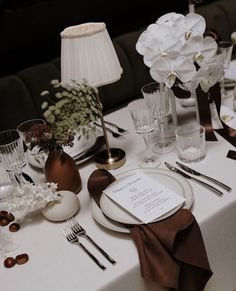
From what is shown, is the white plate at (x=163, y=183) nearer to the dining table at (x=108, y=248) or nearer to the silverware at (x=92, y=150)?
the dining table at (x=108, y=248)

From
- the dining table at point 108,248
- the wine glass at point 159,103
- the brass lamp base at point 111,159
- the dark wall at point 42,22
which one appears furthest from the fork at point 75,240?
the dark wall at point 42,22

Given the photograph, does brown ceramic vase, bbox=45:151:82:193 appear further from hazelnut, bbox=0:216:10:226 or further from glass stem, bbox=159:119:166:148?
glass stem, bbox=159:119:166:148

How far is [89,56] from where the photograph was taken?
1.08m

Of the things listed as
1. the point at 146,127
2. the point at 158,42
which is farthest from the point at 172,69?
the point at 146,127

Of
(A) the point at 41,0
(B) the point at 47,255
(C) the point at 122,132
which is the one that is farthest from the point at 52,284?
(A) the point at 41,0

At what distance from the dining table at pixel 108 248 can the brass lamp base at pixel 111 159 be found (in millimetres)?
18

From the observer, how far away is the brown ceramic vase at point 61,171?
1.04m

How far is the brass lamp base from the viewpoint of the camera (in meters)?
1.15

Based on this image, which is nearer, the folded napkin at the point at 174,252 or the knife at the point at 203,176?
the folded napkin at the point at 174,252

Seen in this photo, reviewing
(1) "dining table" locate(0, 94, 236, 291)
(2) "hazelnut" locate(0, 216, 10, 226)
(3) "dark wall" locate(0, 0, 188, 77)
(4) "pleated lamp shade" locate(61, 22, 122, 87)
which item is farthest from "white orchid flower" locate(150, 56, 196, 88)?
(3) "dark wall" locate(0, 0, 188, 77)

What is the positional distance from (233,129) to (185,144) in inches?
7.5

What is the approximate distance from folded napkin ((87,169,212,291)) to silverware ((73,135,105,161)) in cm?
39

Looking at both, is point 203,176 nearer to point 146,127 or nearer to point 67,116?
point 146,127

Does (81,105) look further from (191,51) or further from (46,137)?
(191,51)
